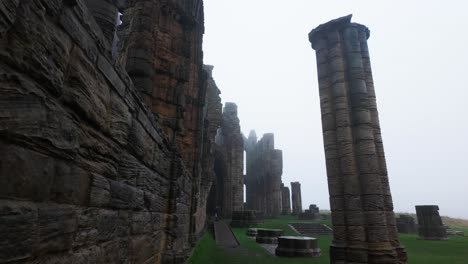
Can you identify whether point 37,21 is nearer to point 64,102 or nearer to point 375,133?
point 64,102

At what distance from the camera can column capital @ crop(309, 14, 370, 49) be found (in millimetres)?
9641

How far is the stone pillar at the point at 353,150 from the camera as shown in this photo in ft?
25.6

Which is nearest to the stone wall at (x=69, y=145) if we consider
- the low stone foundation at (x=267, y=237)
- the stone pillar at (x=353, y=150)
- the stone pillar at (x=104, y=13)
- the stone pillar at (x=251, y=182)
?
the stone pillar at (x=104, y=13)

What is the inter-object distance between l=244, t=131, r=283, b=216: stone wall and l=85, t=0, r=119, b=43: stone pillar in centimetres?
3261

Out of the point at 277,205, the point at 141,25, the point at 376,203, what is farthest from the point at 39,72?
the point at 277,205

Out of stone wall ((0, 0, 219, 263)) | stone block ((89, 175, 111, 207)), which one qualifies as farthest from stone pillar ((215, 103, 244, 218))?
stone block ((89, 175, 111, 207))

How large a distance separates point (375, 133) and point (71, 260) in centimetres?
918

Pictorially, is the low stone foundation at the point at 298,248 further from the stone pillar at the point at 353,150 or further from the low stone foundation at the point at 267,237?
the low stone foundation at the point at 267,237

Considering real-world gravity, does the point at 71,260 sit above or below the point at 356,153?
below

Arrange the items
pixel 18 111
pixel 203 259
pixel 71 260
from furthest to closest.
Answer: pixel 203 259 → pixel 71 260 → pixel 18 111

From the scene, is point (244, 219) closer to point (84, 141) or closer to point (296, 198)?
point (296, 198)

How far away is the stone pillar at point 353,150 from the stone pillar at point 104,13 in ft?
24.7

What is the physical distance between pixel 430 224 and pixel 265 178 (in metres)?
22.0

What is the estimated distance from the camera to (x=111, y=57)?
76.6 inches
